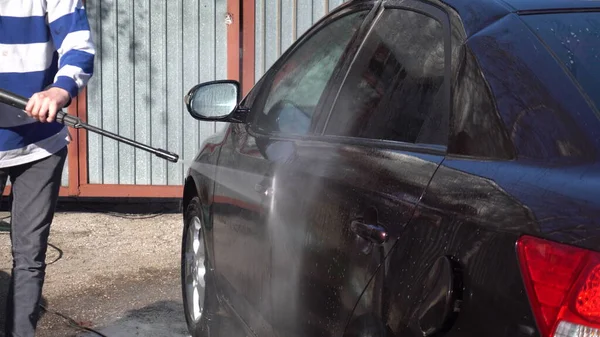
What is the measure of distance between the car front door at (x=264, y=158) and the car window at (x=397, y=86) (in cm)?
19

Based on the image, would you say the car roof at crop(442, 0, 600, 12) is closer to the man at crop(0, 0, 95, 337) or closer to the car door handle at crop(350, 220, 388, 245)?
the car door handle at crop(350, 220, 388, 245)

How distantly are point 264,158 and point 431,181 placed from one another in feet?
4.53

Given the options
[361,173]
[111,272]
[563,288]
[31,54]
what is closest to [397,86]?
[361,173]

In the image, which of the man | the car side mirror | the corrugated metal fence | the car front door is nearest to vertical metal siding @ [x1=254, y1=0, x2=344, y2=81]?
the corrugated metal fence

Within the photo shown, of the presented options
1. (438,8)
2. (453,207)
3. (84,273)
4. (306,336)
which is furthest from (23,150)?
(84,273)

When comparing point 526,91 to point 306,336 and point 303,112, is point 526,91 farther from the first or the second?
point 303,112

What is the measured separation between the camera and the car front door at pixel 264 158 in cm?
333

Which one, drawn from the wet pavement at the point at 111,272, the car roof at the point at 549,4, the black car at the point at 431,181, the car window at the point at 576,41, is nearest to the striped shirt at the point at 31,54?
the black car at the point at 431,181

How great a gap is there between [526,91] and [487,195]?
1.13 feet

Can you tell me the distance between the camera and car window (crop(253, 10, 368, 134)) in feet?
11.3

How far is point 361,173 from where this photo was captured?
8.65ft

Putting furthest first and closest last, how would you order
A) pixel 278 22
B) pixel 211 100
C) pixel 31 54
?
pixel 278 22 < pixel 211 100 < pixel 31 54

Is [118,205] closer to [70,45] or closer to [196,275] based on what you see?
[196,275]

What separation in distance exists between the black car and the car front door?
14 mm
